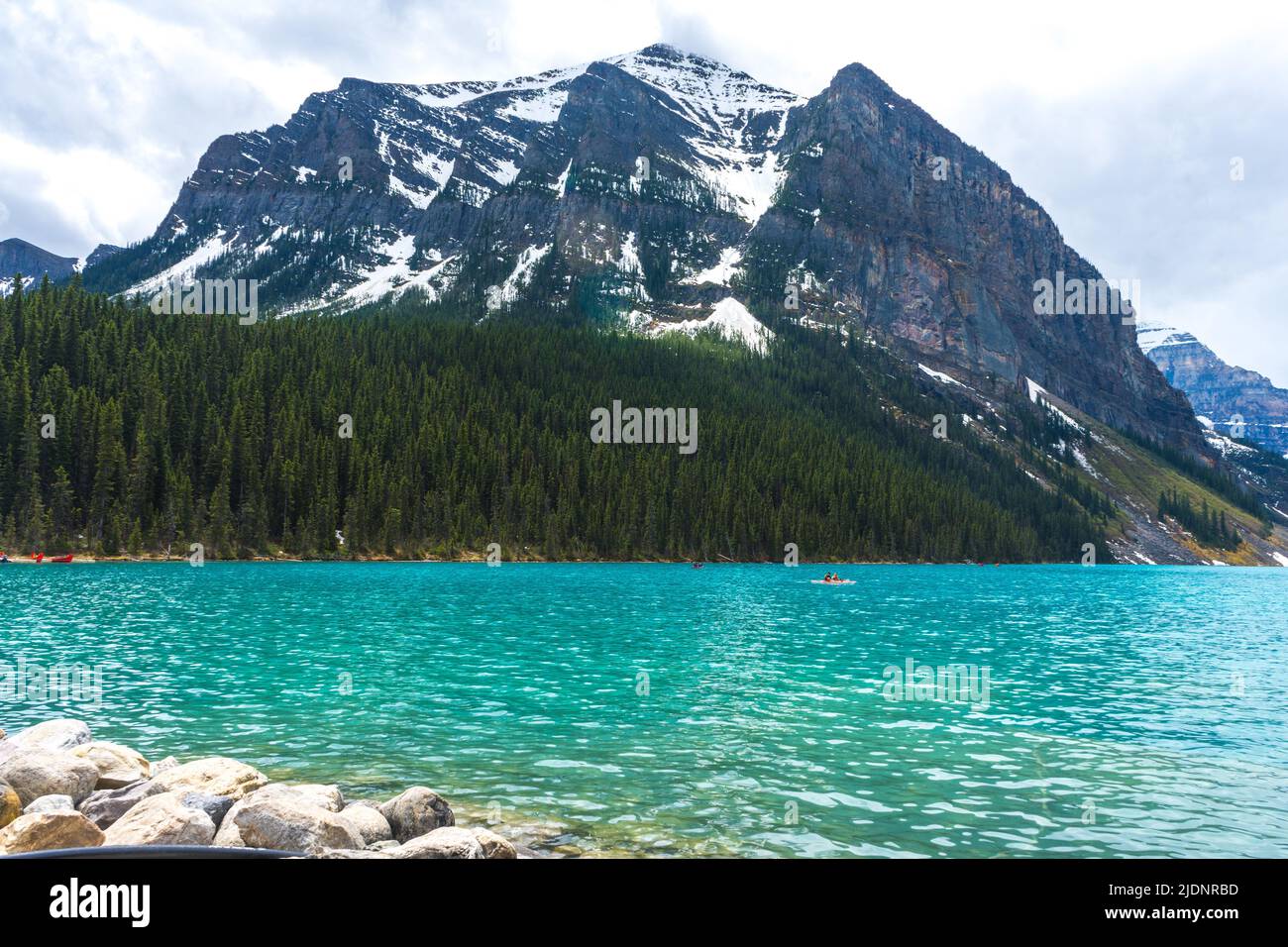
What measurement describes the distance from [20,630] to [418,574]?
6315 cm

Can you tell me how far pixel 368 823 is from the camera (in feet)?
50.3

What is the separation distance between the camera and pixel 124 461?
5049 inches

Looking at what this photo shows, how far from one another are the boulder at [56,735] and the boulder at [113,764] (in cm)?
82

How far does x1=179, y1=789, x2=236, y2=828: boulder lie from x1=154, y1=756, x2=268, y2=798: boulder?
584 millimetres

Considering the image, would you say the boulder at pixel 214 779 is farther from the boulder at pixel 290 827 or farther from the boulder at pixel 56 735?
the boulder at pixel 56 735

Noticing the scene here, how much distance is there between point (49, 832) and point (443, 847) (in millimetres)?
6880

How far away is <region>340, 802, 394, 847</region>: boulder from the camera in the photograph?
14931mm

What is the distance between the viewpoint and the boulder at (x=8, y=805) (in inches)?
617

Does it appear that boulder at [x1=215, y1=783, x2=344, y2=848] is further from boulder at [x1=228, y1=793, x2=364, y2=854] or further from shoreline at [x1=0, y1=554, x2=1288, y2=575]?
shoreline at [x1=0, y1=554, x2=1288, y2=575]

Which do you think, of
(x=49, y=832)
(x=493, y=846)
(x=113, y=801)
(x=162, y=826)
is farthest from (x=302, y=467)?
(x=493, y=846)

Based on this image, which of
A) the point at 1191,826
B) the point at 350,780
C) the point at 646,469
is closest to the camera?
the point at 1191,826

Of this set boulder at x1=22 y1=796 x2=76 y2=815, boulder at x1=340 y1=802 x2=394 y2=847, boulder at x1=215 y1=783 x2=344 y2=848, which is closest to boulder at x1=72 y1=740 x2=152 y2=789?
boulder at x1=22 y1=796 x2=76 y2=815
